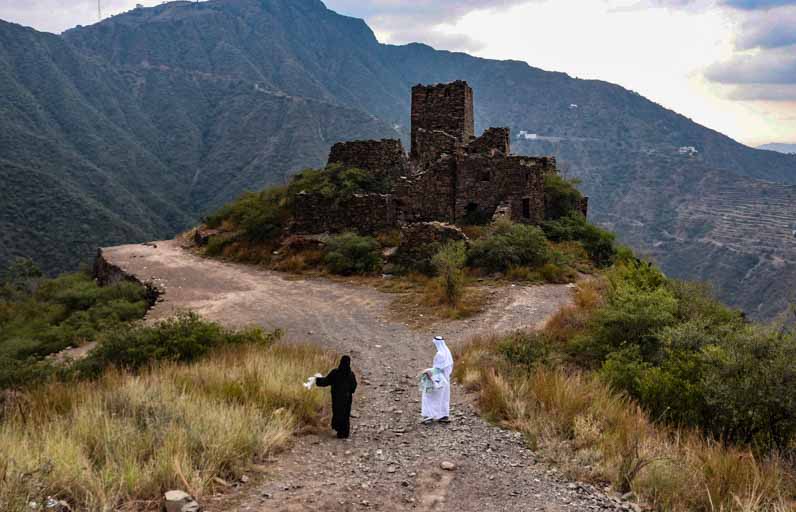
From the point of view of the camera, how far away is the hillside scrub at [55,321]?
9.22 metres

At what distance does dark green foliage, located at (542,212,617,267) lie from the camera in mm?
17812

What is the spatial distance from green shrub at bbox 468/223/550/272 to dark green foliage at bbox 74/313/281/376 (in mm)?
7075

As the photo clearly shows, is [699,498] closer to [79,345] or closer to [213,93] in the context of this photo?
[79,345]

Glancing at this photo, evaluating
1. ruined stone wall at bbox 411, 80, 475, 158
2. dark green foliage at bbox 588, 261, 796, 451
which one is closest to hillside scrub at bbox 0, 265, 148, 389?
dark green foliage at bbox 588, 261, 796, 451

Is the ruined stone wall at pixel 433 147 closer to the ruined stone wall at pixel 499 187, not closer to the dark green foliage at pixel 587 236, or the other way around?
the ruined stone wall at pixel 499 187

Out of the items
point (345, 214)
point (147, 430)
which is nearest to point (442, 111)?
point (345, 214)

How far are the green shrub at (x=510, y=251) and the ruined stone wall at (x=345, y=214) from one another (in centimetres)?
382

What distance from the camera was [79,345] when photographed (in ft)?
40.0

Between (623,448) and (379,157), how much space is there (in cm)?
1641

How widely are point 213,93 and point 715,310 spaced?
346 ft

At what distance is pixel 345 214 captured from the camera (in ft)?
61.5

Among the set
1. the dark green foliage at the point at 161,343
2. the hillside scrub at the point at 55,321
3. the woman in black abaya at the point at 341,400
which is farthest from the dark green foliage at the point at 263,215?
the woman in black abaya at the point at 341,400

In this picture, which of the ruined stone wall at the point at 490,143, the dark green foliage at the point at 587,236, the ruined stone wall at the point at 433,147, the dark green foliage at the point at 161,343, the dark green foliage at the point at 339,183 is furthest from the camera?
the ruined stone wall at the point at 490,143

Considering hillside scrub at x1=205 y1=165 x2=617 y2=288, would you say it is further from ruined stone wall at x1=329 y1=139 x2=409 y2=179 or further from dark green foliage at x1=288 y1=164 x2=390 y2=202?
ruined stone wall at x1=329 y1=139 x2=409 y2=179
